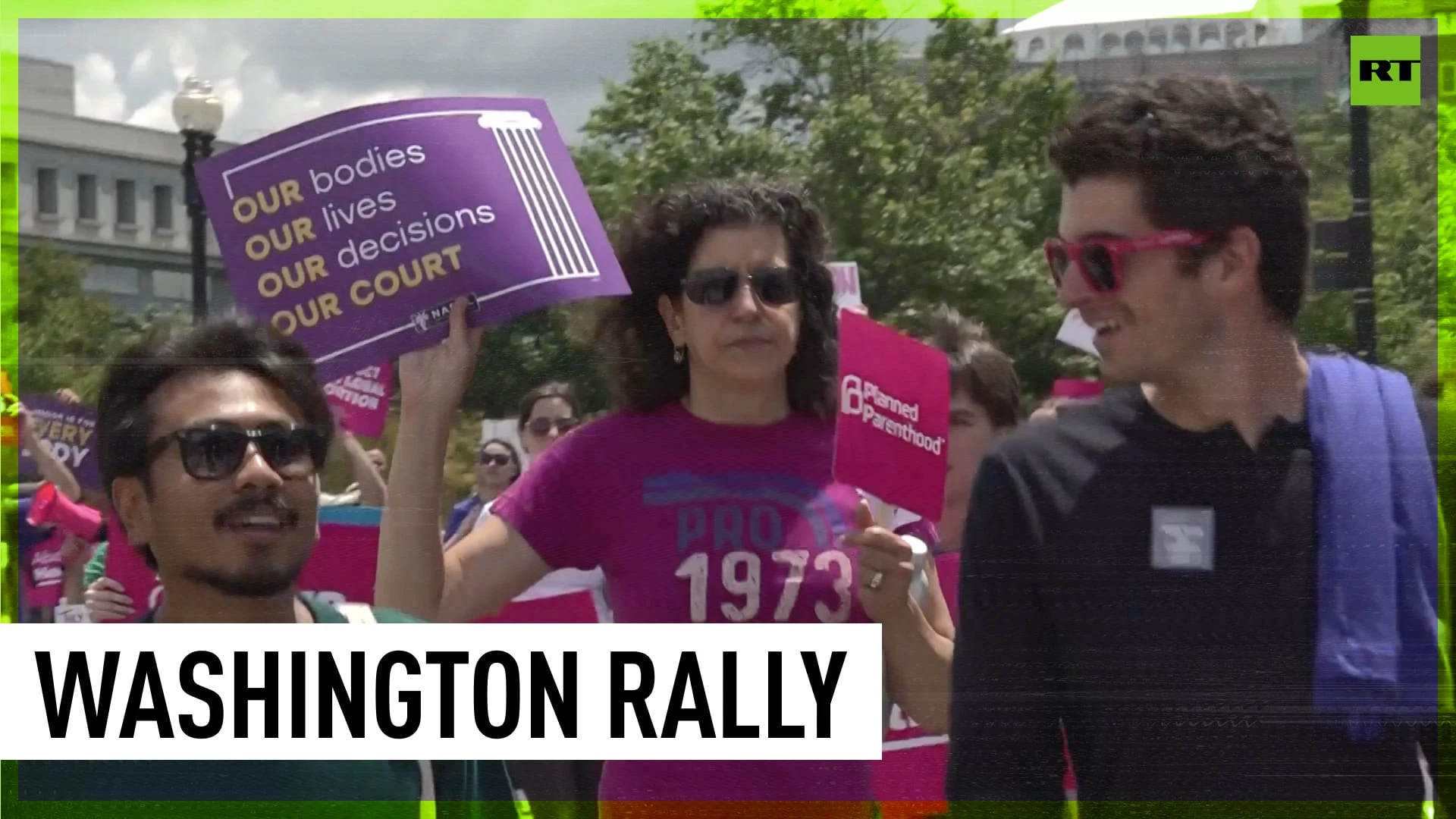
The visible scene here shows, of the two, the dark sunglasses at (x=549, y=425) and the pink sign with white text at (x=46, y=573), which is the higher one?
the dark sunglasses at (x=549, y=425)

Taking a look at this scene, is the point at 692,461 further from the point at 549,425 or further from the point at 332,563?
the point at 332,563

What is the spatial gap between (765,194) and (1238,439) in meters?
0.82

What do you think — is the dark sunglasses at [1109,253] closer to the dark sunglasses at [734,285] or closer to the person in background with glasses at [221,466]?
the dark sunglasses at [734,285]

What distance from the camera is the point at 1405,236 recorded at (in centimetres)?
250

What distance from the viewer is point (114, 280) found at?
2.55m

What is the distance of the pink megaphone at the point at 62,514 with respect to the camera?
2525mm

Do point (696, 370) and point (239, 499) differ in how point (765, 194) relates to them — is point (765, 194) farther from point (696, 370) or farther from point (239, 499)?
point (239, 499)

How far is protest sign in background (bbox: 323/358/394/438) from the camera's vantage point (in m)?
2.53

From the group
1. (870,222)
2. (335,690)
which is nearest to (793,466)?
(870,222)

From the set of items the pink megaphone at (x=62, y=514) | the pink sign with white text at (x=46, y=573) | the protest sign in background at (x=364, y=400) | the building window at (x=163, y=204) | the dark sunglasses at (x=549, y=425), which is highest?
the building window at (x=163, y=204)

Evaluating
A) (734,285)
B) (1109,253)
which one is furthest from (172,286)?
(1109,253)

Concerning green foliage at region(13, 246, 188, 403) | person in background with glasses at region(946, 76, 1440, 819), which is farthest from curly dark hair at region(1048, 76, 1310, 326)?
green foliage at region(13, 246, 188, 403)

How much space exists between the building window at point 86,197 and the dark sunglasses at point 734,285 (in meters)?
0.92

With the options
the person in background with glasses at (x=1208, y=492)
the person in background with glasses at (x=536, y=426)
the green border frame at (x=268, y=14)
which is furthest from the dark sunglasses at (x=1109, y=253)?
the person in background with glasses at (x=536, y=426)
